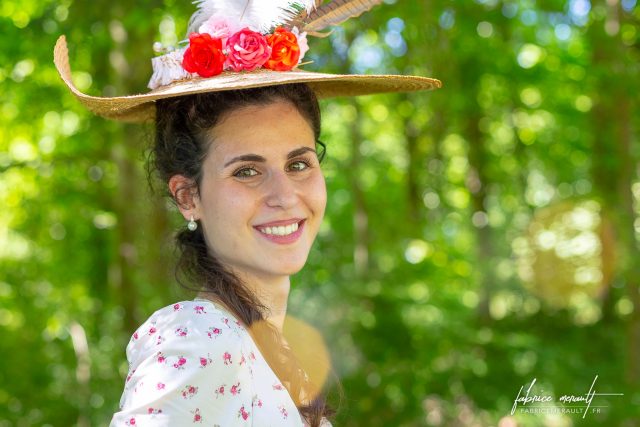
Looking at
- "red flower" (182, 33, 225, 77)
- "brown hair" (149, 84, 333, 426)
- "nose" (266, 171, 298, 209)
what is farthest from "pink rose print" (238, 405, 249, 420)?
"red flower" (182, 33, 225, 77)

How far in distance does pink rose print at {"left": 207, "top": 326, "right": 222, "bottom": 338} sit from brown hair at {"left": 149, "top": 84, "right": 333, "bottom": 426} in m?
0.21

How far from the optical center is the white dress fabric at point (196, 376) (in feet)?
4.78

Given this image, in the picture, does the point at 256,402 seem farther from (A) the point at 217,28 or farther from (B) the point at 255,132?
(A) the point at 217,28

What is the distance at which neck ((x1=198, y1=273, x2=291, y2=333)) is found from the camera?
1926 millimetres

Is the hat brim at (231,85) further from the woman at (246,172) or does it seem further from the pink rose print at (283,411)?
the pink rose print at (283,411)

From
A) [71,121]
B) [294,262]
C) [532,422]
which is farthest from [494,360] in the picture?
[71,121]

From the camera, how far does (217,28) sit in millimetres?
2029

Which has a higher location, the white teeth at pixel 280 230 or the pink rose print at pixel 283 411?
the white teeth at pixel 280 230

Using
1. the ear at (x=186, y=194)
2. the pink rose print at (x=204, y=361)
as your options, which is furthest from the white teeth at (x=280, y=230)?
the pink rose print at (x=204, y=361)

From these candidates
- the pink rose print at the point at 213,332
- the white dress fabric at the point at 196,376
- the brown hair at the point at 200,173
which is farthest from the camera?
the brown hair at the point at 200,173

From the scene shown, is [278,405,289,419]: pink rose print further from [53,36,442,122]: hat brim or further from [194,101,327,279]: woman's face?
[53,36,442,122]: hat brim

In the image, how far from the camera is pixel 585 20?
5.48 meters

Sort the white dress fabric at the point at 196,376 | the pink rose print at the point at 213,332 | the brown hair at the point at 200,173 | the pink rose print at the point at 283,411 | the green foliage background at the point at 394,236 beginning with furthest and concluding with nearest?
the green foliage background at the point at 394,236, the brown hair at the point at 200,173, the pink rose print at the point at 283,411, the pink rose print at the point at 213,332, the white dress fabric at the point at 196,376

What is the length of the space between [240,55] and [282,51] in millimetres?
116
